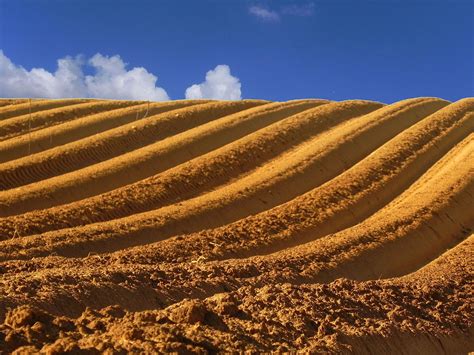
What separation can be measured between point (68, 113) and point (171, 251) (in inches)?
663

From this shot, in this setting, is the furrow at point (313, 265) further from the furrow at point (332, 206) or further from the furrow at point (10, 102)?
the furrow at point (10, 102)

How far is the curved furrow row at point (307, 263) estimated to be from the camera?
6871mm

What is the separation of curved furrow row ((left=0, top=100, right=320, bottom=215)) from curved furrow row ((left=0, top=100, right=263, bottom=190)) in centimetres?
73

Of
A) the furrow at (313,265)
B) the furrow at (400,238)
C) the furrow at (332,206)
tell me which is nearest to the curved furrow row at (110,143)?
the furrow at (332,206)

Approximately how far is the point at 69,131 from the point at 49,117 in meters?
2.95

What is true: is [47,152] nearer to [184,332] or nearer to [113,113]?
[113,113]

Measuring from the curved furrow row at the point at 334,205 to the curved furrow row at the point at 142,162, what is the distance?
15.9ft

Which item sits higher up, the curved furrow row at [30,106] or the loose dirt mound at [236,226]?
the curved furrow row at [30,106]

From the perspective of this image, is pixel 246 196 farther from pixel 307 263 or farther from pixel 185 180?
pixel 307 263

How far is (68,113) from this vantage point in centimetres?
2694

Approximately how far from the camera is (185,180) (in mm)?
17703

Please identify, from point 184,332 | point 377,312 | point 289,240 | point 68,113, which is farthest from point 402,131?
point 184,332

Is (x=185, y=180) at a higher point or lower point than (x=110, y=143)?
lower

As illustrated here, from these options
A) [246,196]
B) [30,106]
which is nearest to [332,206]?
[246,196]
